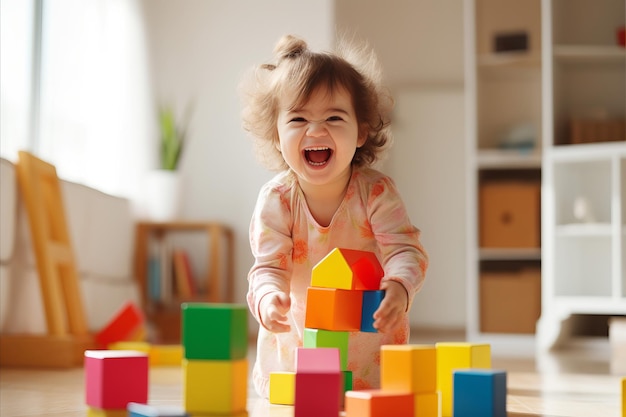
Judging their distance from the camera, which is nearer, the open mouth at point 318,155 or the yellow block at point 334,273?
the yellow block at point 334,273

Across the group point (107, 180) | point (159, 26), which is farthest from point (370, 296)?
point (159, 26)

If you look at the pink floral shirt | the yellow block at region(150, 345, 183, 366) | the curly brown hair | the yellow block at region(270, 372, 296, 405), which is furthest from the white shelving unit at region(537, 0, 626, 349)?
the yellow block at region(270, 372, 296, 405)

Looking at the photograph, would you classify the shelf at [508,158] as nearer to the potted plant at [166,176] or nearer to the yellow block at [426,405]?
the potted plant at [166,176]

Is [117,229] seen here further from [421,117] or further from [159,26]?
[421,117]

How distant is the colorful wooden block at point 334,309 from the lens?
1278mm

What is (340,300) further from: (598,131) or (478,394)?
(598,131)

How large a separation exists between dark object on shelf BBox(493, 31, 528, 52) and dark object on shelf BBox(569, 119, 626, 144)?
0.44 meters

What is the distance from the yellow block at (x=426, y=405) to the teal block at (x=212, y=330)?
25 centimetres

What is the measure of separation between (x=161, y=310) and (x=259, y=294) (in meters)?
2.69

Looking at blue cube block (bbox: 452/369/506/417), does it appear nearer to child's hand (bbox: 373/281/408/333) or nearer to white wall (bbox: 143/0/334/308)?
child's hand (bbox: 373/281/408/333)

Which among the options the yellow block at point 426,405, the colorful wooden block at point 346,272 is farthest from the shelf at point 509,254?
the yellow block at point 426,405

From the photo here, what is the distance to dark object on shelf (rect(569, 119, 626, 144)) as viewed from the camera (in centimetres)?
374

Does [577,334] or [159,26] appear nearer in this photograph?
[577,334]

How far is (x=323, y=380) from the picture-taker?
1.08 metres
